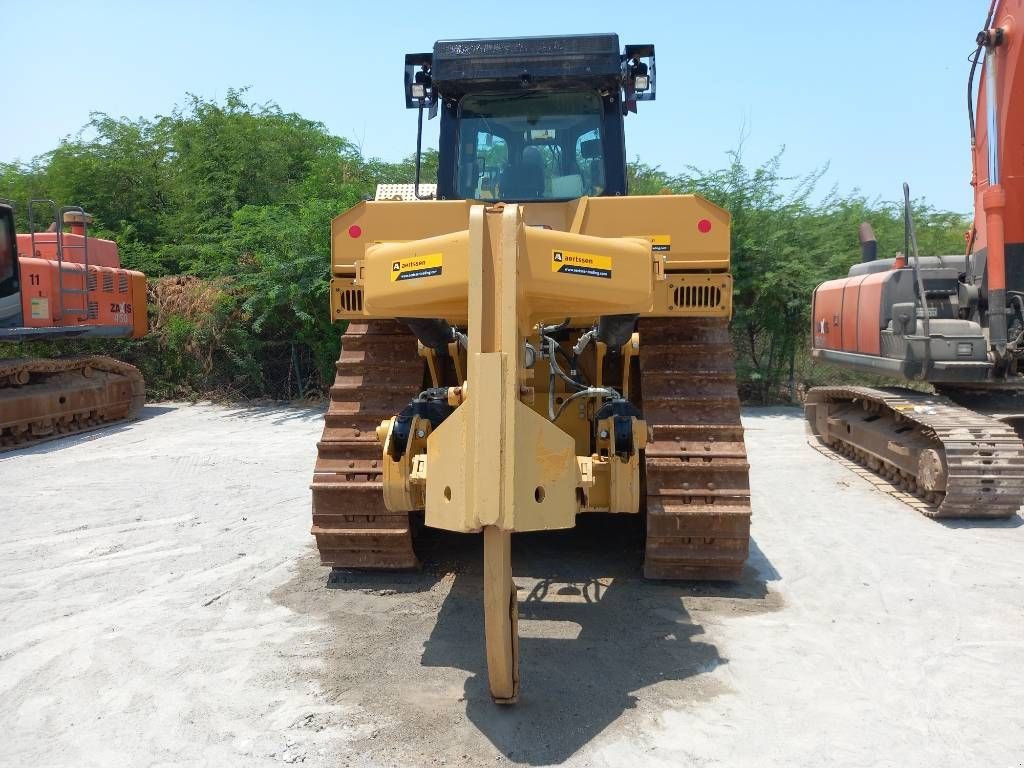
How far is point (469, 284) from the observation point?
3072 mm

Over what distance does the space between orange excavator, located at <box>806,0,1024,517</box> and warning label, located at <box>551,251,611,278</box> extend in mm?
4029

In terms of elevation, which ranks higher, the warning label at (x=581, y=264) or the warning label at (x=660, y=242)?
the warning label at (x=660, y=242)

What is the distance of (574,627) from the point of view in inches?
166

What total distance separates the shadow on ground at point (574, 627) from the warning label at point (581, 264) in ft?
5.57

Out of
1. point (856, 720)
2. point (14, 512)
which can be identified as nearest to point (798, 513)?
point (856, 720)

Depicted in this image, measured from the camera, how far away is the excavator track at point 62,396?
10594 millimetres

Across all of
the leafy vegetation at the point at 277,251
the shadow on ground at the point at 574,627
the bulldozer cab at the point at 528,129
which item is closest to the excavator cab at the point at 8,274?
the leafy vegetation at the point at 277,251

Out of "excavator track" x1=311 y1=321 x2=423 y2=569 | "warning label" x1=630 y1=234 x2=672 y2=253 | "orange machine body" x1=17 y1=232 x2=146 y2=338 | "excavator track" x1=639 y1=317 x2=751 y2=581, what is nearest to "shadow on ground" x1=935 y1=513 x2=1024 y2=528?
"excavator track" x1=639 y1=317 x2=751 y2=581

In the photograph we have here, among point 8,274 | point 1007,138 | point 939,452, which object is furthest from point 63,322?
point 1007,138

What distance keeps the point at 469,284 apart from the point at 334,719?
1.73 m

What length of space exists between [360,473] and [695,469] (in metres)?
1.82

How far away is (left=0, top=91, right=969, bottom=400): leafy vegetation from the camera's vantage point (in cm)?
1277

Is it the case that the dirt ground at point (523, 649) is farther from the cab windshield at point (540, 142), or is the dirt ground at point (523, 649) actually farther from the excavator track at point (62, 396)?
the excavator track at point (62, 396)

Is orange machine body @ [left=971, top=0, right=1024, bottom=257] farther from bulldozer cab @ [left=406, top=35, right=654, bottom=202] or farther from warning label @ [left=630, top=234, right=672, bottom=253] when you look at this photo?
warning label @ [left=630, top=234, right=672, bottom=253]
